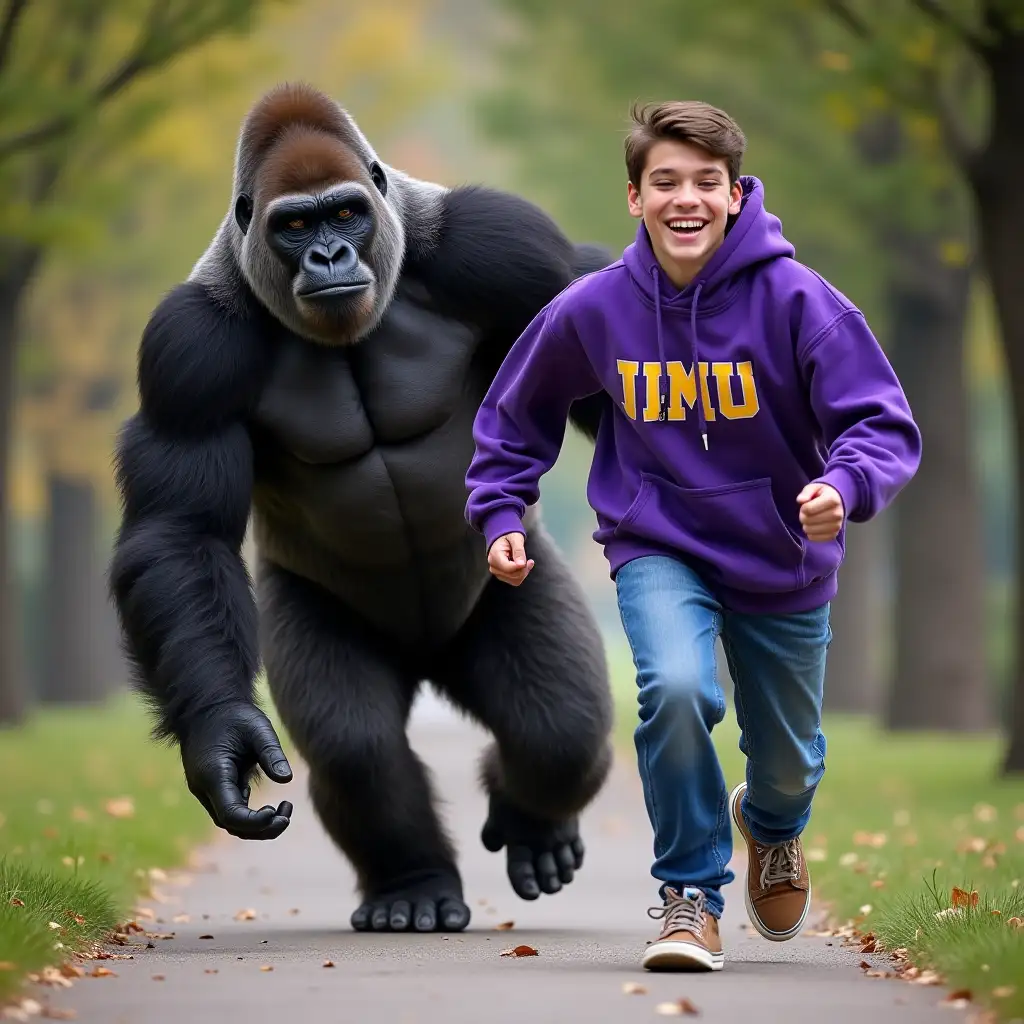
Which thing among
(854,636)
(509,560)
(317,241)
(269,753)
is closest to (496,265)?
(317,241)

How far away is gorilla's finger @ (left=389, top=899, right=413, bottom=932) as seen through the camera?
5863 mm

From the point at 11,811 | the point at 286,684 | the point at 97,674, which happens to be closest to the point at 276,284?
the point at 286,684

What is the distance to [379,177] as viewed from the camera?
592 cm

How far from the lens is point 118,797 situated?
10906mm

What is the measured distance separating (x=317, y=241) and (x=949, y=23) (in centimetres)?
606

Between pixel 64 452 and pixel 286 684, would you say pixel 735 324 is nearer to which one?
pixel 286 684

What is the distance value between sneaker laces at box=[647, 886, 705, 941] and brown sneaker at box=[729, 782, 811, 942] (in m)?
0.65

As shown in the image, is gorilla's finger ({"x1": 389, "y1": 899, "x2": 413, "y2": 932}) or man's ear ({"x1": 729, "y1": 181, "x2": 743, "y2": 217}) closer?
man's ear ({"x1": 729, "y1": 181, "x2": 743, "y2": 217})

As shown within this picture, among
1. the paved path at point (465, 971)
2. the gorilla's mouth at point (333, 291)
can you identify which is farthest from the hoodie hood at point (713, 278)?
the paved path at point (465, 971)

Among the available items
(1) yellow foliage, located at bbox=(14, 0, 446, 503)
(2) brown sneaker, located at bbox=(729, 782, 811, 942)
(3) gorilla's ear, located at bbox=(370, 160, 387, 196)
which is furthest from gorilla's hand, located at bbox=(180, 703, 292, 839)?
(1) yellow foliage, located at bbox=(14, 0, 446, 503)

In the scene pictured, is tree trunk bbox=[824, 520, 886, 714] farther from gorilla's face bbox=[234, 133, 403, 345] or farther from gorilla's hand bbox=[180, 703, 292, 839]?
gorilla's hand bbox=[180, 703, 292, 839]

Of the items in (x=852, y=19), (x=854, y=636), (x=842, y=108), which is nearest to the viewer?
(x=852, y=19)

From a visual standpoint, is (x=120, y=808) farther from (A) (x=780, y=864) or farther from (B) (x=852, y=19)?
(B) (x=852, y=19)

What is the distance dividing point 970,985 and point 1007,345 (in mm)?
7694
